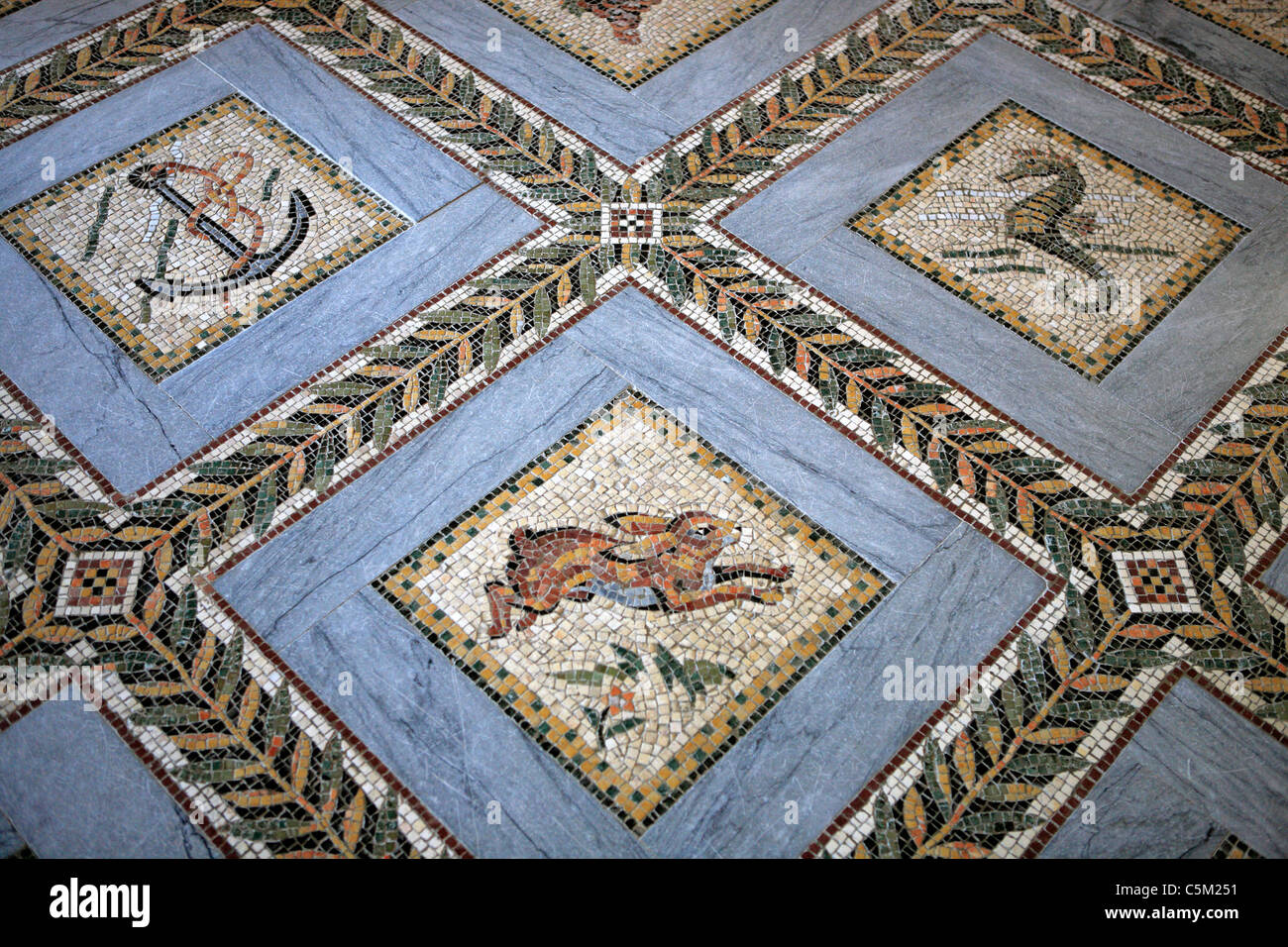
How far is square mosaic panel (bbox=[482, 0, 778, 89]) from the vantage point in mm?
2840

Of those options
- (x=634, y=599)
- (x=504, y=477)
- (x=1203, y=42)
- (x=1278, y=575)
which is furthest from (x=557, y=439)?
(x=1203, y=42)

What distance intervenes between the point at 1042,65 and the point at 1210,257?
0.77m

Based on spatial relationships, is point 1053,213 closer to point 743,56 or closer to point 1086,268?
point 1086,268

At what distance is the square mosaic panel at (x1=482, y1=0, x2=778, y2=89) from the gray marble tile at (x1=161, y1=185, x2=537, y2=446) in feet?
1.96

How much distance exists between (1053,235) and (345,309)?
1671 mm

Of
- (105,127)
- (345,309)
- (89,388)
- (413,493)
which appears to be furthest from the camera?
(105,127)

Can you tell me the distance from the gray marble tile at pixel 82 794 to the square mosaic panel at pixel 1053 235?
1900 millimetres

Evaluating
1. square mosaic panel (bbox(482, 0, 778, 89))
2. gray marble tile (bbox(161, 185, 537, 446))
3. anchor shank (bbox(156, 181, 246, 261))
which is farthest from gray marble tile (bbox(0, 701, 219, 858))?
square mosaic panel (bbox(482, 0, 778, 89))

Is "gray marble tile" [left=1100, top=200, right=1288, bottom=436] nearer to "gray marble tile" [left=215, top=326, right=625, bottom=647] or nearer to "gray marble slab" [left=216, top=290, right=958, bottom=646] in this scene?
"gray marble slab" [left=216, top=290, right=958, bottom=646]

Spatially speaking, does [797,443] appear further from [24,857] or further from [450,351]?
[24,857]

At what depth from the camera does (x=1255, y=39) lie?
298cm

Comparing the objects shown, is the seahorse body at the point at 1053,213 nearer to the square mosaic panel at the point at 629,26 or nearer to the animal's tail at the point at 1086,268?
the animal's tail at the point at 1086,268

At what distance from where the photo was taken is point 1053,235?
8.21ft
